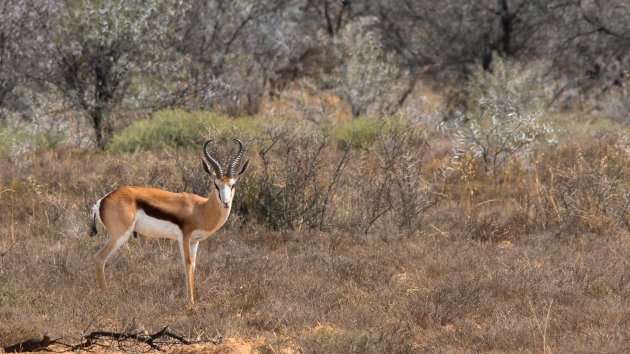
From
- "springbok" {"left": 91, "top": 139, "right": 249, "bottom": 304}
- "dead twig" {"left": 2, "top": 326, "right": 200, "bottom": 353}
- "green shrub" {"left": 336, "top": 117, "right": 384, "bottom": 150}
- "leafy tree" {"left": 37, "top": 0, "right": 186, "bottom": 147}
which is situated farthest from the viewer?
"leafy tree" {"left": 37, "top": 0, "right": 186, "bottom": 147}

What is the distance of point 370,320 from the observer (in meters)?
7.38

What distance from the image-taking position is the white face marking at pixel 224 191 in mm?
7906

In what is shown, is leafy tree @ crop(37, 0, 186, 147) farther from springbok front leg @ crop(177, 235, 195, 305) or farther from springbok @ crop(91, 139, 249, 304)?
springbok front leg @ crop(177, 235, 195, 305)

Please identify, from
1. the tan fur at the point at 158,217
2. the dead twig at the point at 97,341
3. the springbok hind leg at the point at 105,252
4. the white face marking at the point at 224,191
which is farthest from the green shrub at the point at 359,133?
the dead twig at the point at 97,341

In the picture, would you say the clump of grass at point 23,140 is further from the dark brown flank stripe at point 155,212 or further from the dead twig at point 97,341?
the dead twig at point 97,341

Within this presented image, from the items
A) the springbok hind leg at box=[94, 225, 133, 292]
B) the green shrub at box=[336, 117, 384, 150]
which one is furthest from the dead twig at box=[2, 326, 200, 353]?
the green shrub at box=[336, 117, 384, 150]

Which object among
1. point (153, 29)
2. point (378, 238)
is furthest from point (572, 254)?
point (153, 29)

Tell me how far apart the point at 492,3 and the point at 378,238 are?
11.5m

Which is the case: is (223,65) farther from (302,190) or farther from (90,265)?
A: (90,265)

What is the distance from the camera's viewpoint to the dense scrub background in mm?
7520

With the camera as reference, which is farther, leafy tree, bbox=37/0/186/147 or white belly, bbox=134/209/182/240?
leafy tree, bbox=37/0/186/147

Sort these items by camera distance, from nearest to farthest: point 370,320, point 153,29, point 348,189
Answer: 1. point 370,320
2. point 348,189
3. point 153,29

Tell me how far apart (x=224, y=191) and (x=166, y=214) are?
2.00 feet

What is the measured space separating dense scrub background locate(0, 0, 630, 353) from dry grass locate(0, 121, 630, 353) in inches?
1.1
